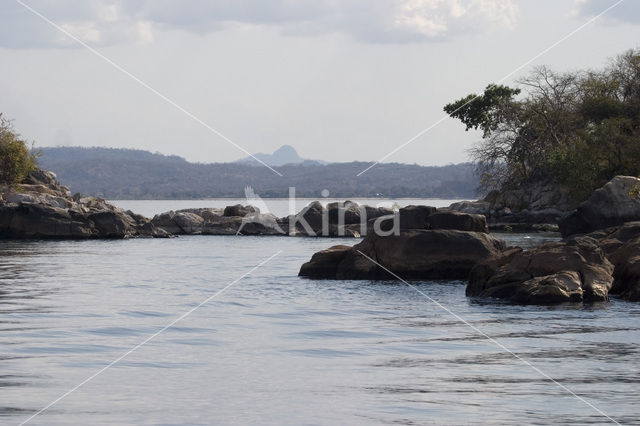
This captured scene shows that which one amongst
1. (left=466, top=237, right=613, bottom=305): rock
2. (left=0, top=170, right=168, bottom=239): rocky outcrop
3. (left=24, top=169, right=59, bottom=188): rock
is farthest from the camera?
(left=24, top=169, right=59, bottom=188): rock

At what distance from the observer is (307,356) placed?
18062 millimetres

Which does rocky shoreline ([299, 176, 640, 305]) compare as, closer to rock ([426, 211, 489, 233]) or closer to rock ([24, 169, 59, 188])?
rock ([426, 211, 489, 233])

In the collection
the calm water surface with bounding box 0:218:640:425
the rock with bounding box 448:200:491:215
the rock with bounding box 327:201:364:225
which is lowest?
the calm water surface with bounding box 0:218:640:425

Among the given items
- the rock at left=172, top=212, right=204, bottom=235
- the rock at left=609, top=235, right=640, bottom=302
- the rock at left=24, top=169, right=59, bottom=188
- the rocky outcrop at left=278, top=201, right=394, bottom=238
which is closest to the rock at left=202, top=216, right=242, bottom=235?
the rock at left=172, top=212, right=204, bottom=235

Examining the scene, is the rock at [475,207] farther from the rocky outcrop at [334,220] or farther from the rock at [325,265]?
the rock at [325,265]

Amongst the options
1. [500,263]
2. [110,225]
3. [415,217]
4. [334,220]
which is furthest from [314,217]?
[500,263]

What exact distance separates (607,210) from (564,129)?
31.9 meters

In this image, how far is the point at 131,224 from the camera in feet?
228

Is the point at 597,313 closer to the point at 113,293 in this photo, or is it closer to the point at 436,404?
the point at 436,404

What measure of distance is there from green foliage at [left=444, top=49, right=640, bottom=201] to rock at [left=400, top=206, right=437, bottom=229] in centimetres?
3139

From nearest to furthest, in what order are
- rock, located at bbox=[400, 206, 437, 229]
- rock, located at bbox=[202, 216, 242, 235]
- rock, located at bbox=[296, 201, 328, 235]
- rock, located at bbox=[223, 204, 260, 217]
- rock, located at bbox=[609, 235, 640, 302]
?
rock, located at bbox=[609, 235, 640, 302] < rock, located at bbox=[400, 206, 437, 229] < rock, located at bbox=[296, 201, 328, 235] < rock, located at bbox=[202, 216, 242, 235] < rock, located at bbox=[223, 204, 260, 217]

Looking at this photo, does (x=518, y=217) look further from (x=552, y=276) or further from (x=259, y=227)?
(x=552, y=276)

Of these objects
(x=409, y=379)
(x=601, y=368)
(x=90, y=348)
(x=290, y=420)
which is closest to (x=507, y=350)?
(x=601, y=368)

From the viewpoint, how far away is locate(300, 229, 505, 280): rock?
3291cm
